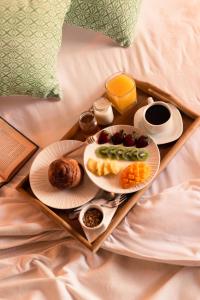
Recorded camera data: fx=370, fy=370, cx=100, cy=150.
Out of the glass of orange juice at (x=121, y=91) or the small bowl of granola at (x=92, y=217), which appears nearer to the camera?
the small bowl of granola at (x=92, y=217)

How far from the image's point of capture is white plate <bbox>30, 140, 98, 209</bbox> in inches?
41.6

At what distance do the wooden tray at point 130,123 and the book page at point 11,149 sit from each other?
0.09 meters

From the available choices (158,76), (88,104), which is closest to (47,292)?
(88,104)

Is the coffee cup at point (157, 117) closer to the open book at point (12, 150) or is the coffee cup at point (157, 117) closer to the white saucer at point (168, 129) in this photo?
the white saucer at point (168, 129)

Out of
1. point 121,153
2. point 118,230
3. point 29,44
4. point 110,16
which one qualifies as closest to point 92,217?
point 118,230

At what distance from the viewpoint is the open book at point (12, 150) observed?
1187mm

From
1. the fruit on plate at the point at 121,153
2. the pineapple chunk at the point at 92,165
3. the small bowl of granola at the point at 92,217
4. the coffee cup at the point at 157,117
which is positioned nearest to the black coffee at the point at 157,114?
the coffee cup at the point at 157,117

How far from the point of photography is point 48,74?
Result: 1267 millimetres

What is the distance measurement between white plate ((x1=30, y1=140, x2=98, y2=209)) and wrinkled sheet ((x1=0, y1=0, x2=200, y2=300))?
0.05 meters

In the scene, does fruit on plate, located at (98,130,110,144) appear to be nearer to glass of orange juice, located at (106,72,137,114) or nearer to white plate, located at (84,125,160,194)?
white plate, located at (84,125,160,194)

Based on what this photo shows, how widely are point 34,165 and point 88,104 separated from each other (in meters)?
0.30

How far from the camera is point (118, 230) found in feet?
3.28

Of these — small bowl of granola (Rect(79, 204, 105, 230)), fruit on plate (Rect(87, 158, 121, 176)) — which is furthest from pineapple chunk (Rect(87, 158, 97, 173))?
small bowl of granola (Rect(79, 204, 105, 230))

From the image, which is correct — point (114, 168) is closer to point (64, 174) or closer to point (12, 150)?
point (64, 174)
